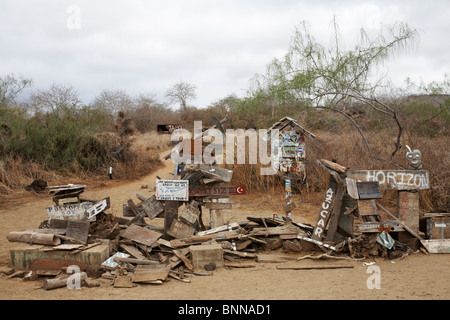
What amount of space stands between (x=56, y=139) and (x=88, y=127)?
6.59 feet

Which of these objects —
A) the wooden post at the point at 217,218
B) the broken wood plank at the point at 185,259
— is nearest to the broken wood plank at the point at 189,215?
the wooden post at the point at 217,218

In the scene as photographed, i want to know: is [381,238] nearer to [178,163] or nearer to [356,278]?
[356,278]

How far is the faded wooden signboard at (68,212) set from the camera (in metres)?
6.72

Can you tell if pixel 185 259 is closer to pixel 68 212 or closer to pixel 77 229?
pixel 77 229

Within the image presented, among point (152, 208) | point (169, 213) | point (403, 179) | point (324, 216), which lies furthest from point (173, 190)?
point (403, 179)

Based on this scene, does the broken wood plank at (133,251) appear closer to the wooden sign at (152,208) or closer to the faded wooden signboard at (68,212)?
the wooden sign at (152,208)

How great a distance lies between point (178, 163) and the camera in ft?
24.8

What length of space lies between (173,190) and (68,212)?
2.01 m

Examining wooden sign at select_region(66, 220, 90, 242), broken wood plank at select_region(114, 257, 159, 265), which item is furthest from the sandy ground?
wooden sign at select_region(66, 220, 90, 242)

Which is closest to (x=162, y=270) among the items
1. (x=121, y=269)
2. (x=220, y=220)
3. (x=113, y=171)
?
(x=121, y=269)

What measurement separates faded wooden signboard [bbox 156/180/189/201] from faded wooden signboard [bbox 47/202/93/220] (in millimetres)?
1476

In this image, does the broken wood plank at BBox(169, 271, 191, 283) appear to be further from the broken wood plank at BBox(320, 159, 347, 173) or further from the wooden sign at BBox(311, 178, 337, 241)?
the broken wood plank at BBox(320, 159, 347, 173)

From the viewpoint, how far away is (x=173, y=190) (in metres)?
6.96

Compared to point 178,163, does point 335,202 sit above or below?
below
